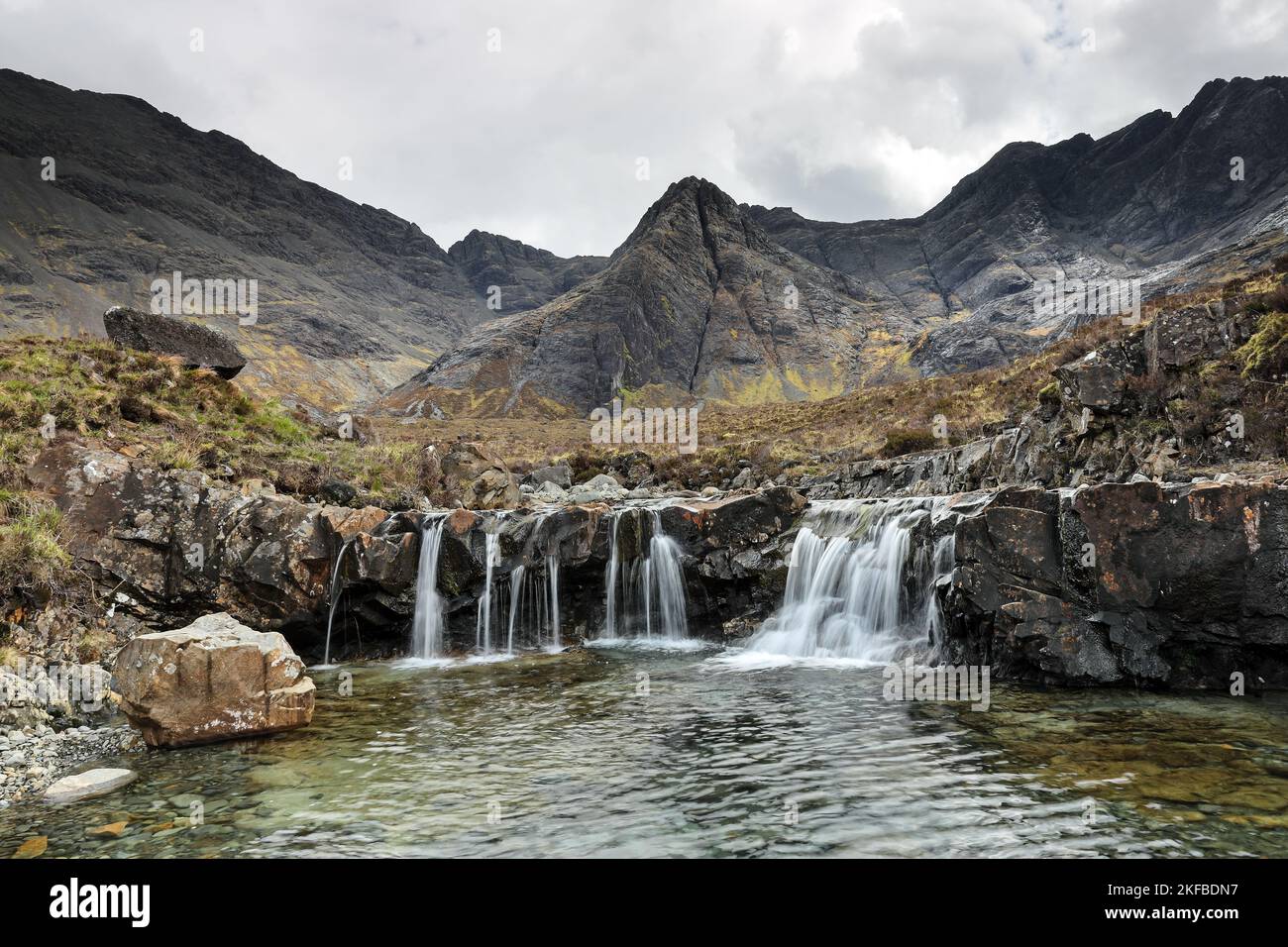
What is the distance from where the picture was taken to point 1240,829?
5.89m

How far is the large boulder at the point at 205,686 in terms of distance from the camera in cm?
909

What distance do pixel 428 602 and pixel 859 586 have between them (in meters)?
11.2

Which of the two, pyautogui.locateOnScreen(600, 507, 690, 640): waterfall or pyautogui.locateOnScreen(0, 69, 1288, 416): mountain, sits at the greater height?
pyautogui.locateOnScreen(0, 69, 1288, 416): mountain

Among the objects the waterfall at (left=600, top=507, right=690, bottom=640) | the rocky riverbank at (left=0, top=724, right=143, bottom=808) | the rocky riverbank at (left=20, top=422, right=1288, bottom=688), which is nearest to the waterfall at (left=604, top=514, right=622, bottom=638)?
the waterfall at (left=600, top=507, right=690, bottom=640)

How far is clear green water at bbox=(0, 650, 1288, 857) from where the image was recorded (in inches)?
242

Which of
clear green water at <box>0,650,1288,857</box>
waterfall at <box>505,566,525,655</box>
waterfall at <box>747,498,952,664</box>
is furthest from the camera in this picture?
waterfall at <box>505,566,525,655</box>

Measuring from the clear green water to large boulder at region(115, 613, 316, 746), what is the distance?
1.27ft

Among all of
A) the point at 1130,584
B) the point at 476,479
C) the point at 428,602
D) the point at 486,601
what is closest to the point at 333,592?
the point at 428,602

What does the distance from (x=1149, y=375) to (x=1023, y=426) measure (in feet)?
13.9

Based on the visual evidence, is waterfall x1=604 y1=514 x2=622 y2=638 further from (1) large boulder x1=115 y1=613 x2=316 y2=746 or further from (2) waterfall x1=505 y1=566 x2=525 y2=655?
(1) large boulder x1=115 y1=613 x2=316 y2=746

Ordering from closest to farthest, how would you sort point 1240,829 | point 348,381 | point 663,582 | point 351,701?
1. point 1240,829
2. point 351,701
3. point 663,582
4. point 348,381

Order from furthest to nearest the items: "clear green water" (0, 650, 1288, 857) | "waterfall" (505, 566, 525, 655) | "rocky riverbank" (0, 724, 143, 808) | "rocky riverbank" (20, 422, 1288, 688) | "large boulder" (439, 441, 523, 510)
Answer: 1. "large boulder" (439, 441, 523, 510)
2. "waterfall" (505, 566, 525, 655)
3. "rocky riverbank" (20, 422, 1288, 688)
4. "rocky riverbank" (0, 724, 143, 808)
5. "clear green water" (0, 650, 1288, 857)
